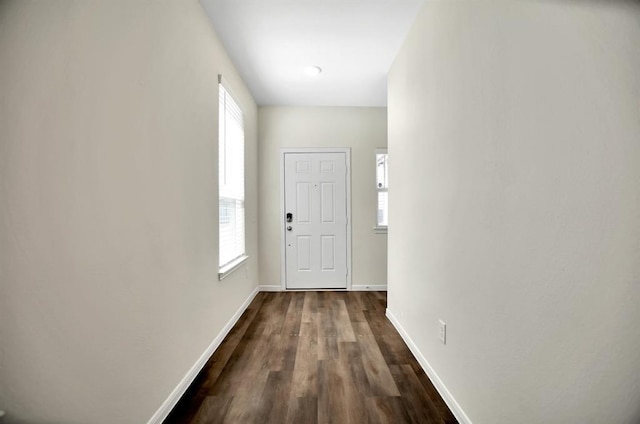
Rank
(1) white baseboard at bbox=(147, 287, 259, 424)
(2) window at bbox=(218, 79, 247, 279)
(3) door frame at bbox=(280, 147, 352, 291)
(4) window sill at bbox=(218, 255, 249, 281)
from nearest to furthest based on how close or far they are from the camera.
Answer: (1) white baseboard at bbox=(147, 287, 259, 424) < (4) window sill at bbox=(218, 255, 249, 281) < (2) window at bbox=(218, 79, 247, 279) < (3) door frame at bbox=(280, 147, 352, 291)

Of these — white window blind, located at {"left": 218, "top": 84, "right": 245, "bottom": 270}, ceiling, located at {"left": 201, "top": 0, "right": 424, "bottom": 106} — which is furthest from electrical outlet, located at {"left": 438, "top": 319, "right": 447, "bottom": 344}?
ceiling, located at {"left": 201, "top": 0, "right": 424, "bottom": 106}

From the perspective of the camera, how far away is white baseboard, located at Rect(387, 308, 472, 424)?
1505 millimetres

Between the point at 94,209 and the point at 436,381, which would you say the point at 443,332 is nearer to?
the point at 436,381

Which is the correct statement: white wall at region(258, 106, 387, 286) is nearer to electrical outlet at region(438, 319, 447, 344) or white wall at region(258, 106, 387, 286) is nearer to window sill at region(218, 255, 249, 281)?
window sill at region(218, 255, 249, 281)

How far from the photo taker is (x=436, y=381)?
1807 millimetres

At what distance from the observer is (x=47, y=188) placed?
905 millimetres

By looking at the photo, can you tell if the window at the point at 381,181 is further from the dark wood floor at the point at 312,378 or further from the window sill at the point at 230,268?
the window sill at the point at 230,268

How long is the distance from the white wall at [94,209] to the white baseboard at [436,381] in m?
1.50

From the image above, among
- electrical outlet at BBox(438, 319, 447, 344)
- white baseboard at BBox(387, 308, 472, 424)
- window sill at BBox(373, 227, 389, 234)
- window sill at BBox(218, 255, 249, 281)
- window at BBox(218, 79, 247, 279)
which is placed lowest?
white baseboard at BBox(387, 308, 472, 424)

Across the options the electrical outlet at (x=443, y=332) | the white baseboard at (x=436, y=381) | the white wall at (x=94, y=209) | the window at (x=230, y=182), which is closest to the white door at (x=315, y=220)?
the window at (x=230, y=182)

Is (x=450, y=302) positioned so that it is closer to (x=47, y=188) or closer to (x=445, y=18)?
(x=445, y=18)

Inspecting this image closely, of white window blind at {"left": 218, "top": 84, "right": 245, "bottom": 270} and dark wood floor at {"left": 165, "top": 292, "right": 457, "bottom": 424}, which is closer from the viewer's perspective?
dark wood floor at {"left": 165, "top": 292, "right": 457, "bottom": 424}

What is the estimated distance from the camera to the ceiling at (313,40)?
2113 millimetres

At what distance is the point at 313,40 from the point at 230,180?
4.79ft
